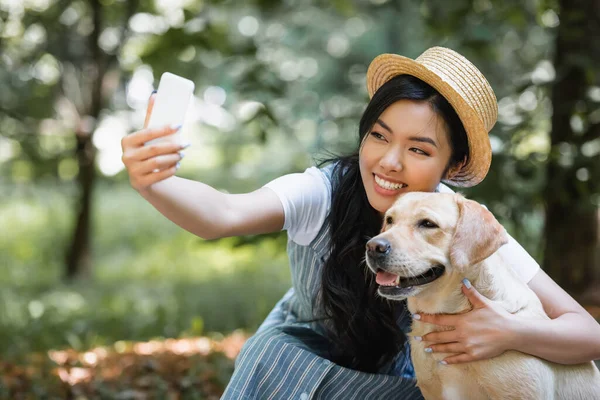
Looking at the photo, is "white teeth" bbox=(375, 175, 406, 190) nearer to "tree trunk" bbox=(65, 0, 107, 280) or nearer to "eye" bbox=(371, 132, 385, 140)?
"eye" bbox=(371, 132, 385, 140)

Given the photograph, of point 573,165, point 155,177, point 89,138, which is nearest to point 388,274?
point 155,177

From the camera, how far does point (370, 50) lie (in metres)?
10.0

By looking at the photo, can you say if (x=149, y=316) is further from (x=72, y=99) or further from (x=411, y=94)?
(x=411, y=94)

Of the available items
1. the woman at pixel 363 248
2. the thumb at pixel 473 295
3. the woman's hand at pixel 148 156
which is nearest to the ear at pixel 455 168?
the woman at pixel 363 248

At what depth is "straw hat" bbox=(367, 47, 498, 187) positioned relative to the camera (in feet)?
8.04

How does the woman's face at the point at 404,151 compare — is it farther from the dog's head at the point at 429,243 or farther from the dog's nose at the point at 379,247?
the dog's nose at the point at 379,247

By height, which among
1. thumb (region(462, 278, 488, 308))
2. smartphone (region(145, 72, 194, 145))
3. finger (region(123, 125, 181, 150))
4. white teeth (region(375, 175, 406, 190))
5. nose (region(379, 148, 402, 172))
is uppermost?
smartphone (region(145, 72, 194, 145))

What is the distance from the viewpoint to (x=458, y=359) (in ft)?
7.82

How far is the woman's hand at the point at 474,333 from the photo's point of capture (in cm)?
235

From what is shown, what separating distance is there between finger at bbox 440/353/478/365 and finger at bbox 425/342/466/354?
2 cm

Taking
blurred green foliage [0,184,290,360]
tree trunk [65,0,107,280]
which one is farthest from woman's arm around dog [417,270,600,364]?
tree trunk [65,0,107,280]

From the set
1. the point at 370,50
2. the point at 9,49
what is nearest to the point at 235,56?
the point at 9,49

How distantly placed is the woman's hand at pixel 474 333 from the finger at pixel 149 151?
1.19 meters

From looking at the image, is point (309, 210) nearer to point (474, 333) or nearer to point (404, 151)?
point (404, 151)
